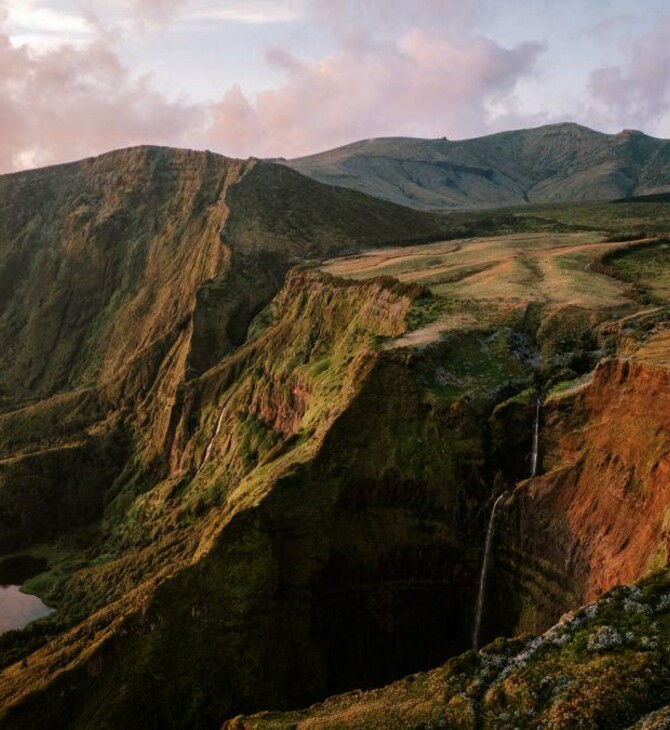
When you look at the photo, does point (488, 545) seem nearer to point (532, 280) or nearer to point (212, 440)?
point (532, 280)

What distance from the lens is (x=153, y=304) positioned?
134375 mm

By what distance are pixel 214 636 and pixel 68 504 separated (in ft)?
190

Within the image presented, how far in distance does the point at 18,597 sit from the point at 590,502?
62.9 m

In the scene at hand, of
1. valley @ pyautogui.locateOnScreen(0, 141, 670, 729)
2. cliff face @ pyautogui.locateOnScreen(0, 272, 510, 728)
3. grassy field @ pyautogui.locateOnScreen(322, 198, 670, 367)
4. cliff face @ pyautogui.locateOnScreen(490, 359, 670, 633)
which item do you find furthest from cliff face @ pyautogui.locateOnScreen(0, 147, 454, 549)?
cliff face @ pyautogui.locateOnScreen(490, 359, 670, 633)

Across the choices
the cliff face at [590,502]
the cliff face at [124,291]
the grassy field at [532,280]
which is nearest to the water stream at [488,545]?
the cliff face at [590,502]

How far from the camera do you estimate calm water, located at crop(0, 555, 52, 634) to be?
71.2 m

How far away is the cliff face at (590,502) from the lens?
36.6 m

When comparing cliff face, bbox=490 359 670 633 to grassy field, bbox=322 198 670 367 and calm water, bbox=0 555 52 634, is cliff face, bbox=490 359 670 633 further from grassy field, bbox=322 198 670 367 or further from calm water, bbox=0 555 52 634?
calm water, bbox=0 555 52 634

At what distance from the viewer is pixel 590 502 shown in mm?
39938

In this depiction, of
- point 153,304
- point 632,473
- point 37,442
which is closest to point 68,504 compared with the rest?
point 37,442

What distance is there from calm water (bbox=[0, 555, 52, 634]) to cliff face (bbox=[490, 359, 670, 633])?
50272 mm

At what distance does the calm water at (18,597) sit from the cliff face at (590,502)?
5027 cm

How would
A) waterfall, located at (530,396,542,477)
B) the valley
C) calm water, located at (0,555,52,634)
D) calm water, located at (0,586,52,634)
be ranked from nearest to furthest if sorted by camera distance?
the valley
waterfall, located at (530,396,542,477)
calm water, located at (0,586,52,634)
calm water, located at (0,555,52,634)

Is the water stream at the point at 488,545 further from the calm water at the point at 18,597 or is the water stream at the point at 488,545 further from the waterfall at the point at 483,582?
the calm water at the point at 18,597
